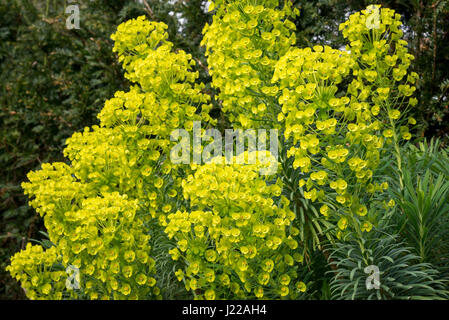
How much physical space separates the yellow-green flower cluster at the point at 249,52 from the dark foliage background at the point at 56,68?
1.65 metres

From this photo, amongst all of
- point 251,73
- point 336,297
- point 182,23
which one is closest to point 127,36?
point 251,73

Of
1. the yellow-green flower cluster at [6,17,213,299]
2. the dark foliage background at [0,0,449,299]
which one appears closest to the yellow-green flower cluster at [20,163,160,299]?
the yellow-green flower cluster at [6,17,213,299]

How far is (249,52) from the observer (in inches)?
95.7

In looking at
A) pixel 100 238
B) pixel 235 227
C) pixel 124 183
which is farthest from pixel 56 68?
pixel 235 227

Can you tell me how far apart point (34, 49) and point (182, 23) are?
182cm

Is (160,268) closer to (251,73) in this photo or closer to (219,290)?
(219,290)

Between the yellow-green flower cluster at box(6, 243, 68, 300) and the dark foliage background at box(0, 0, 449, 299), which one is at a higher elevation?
the dark foliage background at box(0, 0, 449, 299)

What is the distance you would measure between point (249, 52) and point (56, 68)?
3.72 meters

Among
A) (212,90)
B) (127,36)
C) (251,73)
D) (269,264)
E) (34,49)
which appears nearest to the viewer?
(269,264)

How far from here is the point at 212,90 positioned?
4.46 m

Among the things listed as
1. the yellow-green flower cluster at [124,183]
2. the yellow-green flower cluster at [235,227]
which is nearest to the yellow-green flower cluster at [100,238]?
the yellow-green flower cluster at [124,183]

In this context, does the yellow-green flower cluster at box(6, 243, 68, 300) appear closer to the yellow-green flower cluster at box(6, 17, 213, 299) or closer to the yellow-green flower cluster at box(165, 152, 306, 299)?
the yellow-green flower cluster at box(6, 17, 213, 299)

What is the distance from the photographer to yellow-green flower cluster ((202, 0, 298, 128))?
2414 mm

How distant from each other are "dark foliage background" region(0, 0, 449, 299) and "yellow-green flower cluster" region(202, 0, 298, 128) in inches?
65.1
